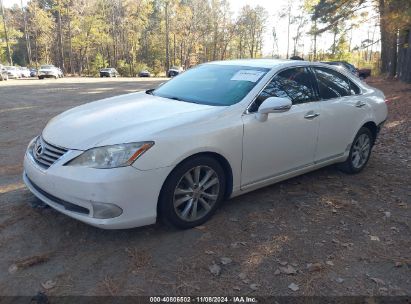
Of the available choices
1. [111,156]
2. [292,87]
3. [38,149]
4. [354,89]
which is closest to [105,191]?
[111,156]

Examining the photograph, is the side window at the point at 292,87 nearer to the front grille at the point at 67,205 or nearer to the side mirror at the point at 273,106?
the side mirror at the point at 273,106

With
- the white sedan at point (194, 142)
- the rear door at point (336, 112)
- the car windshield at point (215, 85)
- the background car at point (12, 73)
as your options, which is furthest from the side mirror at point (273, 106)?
the background car at point (12, 73)

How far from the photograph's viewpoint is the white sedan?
→ 3170 mm

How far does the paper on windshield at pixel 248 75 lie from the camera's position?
419 cm

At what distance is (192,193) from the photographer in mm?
3602

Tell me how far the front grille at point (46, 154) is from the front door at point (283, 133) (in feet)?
5.75

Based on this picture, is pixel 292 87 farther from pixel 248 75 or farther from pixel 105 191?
pixel 105 191

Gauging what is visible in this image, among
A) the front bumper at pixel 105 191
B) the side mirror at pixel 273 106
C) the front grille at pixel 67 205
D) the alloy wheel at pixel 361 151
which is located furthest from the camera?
the alloy wheel at pixel 361 151

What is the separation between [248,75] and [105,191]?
2115 mm

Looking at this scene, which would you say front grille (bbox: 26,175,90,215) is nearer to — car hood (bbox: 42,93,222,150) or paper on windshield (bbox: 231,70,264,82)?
car hood (bbox: 42,93,222,150)

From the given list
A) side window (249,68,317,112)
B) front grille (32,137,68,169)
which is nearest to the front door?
side window (249,68,317,112)

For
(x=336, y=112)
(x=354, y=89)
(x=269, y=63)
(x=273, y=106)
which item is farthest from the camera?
(x=354, y=89)

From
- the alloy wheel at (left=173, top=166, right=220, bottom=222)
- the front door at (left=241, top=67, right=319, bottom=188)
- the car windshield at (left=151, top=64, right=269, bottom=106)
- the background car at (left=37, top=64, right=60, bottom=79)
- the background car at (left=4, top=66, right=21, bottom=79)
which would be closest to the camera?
the alloy wheel at (left=173, top=166, right=220, bottom=222)

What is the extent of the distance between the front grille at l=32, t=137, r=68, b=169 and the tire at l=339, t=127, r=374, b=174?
3.78 meters
